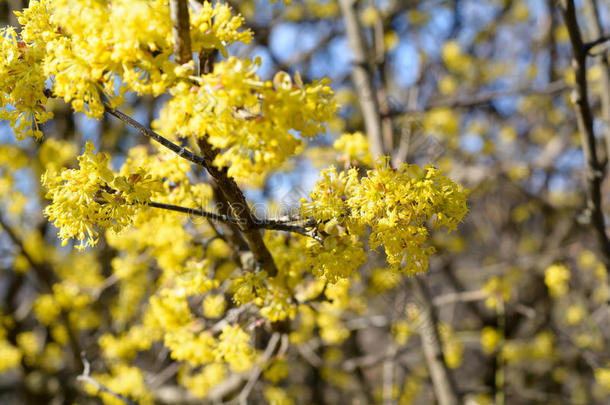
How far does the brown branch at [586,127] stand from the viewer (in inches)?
78.3

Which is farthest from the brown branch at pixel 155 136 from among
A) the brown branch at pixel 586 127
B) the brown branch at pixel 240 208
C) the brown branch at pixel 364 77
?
the brown branch at pixel 364 77

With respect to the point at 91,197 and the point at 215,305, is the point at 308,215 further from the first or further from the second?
the point at 215,305

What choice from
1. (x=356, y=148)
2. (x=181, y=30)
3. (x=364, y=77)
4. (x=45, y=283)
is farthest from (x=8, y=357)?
(x=181, y=30)

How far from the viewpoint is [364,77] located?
353 cm

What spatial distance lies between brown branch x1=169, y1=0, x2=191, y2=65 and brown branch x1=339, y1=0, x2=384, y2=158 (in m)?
2.23

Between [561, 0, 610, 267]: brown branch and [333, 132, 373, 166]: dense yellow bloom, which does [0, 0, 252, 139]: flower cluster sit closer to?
[333, 132, 373, 166]: dense yellow bloom

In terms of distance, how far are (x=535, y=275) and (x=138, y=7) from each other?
21.2ft

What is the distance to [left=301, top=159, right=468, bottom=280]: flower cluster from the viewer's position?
139 centimetres

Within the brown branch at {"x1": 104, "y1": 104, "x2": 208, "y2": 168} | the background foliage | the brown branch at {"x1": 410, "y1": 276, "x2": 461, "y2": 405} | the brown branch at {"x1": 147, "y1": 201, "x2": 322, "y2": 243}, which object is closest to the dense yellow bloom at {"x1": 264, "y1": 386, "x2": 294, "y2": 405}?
the background foliage

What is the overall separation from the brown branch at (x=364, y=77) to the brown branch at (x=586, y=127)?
1.36m

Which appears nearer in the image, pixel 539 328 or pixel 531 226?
pixel 539 328

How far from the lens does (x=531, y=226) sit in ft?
26.2

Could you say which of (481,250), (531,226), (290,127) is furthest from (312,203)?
(531,226)

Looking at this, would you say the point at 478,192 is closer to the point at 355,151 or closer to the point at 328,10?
the point at 328,10
